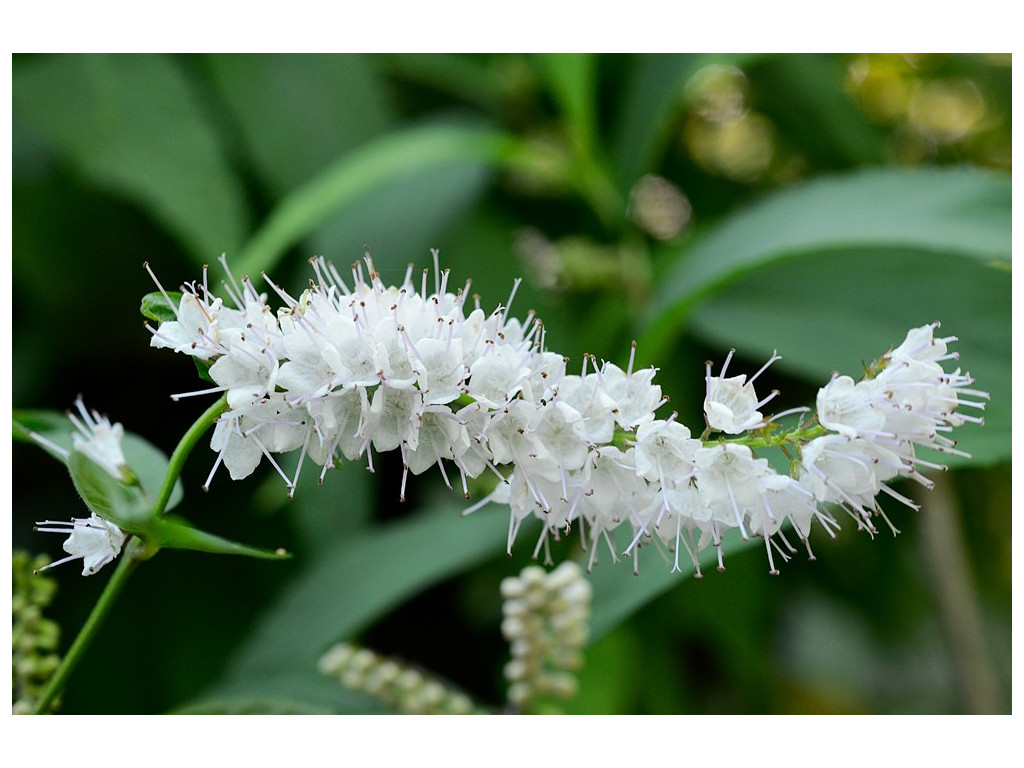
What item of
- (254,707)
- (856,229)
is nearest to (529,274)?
(856,229)

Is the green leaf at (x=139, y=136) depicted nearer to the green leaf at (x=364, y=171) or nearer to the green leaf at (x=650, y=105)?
the green leaf at (x=364, y=171)

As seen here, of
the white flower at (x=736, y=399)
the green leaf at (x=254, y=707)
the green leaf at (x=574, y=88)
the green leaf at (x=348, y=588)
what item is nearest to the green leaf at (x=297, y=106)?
the green leaf at (x=574, y=88)

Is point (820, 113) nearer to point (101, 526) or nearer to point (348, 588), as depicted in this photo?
point (348, 588)

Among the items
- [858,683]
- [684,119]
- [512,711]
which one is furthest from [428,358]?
[858,683]

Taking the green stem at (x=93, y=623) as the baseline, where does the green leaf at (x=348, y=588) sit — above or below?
above

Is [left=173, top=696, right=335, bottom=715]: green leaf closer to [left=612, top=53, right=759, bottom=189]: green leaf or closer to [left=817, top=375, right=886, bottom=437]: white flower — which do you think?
[left=817, top=375, right=886, bottom=437]: white flower
